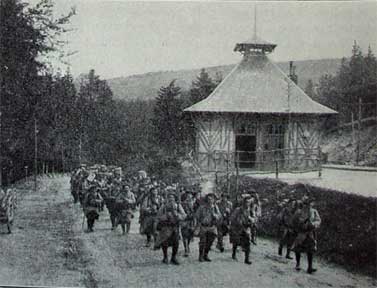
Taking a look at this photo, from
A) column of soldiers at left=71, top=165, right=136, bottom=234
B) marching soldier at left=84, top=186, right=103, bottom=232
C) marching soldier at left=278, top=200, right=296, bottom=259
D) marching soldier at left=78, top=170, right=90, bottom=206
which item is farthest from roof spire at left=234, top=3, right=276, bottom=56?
marching soldier at left=78, top=170, right=90, bottom=206

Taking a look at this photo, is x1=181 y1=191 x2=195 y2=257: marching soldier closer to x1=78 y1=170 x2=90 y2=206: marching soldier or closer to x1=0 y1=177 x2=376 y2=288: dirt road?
x1=0 y1=177 x2=376 y2=288: dirt road

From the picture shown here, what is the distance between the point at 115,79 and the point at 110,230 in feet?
11.5

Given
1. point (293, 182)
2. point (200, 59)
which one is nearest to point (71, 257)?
point (200, 59)

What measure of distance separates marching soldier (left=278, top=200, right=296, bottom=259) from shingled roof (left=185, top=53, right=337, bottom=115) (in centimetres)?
413

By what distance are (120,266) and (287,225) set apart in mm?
2970

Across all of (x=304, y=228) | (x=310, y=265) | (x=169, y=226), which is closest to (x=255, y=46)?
(x=304, y=228)

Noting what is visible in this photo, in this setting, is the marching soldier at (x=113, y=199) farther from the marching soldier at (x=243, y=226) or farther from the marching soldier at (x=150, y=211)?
the marching soldier at (x=243, y=226)

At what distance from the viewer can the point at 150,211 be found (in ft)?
35.2

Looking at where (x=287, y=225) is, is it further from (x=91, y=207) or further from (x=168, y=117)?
(x=91, y=207)

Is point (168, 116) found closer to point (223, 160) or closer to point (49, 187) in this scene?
point (223, 160)

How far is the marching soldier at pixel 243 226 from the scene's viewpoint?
9320 millimetres

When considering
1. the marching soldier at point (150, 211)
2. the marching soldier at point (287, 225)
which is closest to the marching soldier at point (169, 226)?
the marching soldier at point (150, 211)

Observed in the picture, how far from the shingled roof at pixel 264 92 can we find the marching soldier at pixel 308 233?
16.5 ft

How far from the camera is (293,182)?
40.5 ft
